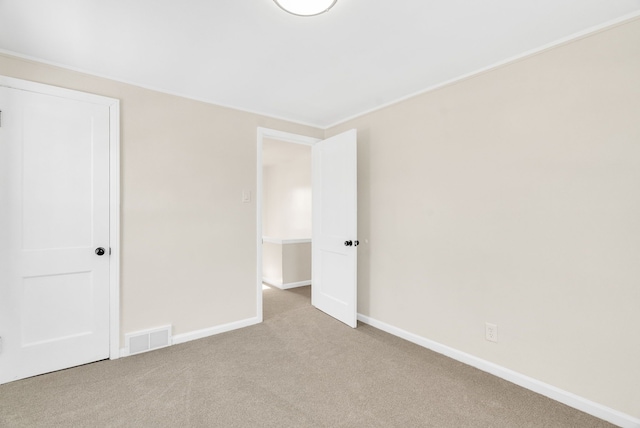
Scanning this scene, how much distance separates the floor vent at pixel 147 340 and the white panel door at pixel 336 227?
168 cm

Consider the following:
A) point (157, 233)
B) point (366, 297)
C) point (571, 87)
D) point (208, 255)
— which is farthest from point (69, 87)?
point (571, 87)

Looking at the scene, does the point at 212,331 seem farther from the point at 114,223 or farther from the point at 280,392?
the point at 114,223

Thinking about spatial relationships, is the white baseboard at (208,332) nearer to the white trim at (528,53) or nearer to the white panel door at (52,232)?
the white panel door at (52,232)

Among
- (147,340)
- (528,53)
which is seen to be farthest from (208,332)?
(528,53)

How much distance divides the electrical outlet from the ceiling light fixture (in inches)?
94.1

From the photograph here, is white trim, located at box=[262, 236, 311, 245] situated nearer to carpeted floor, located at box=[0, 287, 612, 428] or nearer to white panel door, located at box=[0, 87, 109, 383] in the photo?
→ carpeted floor, located at box=[0, 287, 612, 428]

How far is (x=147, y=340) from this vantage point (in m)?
2.51

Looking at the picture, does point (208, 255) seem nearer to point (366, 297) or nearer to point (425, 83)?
point (366, 297)

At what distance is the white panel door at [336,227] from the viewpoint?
3.02m

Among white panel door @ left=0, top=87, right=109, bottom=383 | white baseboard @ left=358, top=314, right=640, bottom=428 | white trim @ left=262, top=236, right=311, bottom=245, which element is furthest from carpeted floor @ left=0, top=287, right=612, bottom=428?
white trim @ left=262, top=236, right=311, bottom=245

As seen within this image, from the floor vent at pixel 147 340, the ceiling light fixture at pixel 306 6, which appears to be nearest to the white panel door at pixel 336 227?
the ceiling light fixture at pixel 306 6

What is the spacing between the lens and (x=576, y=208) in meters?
1.81

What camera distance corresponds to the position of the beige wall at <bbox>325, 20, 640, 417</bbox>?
1667 millimetres

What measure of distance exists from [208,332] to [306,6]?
9.20ft
